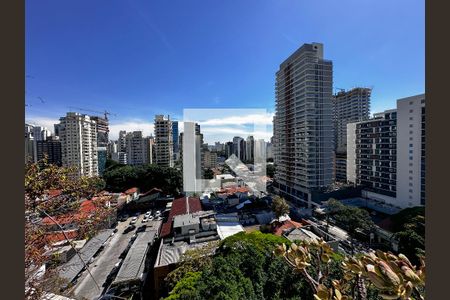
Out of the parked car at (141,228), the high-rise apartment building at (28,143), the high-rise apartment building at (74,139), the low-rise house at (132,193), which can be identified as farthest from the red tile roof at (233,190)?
the high-rise apartment building at (28,143)

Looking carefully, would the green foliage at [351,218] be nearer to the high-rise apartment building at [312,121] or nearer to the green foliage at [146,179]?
the high-rise apartment building at [312,121]

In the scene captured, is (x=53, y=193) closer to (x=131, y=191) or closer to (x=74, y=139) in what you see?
(x=131, y=191)

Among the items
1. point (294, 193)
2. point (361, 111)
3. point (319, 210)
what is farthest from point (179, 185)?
point (361, 111)

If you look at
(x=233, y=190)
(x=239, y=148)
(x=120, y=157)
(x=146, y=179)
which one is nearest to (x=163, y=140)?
(x=146, y=179)

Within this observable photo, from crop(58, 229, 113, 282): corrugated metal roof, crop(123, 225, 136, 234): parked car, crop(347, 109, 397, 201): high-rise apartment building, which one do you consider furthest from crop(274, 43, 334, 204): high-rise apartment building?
crop(58, 229, 113, 282): corrugated metal roof

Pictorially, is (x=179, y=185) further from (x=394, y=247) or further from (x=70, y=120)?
(x=394, y=247)

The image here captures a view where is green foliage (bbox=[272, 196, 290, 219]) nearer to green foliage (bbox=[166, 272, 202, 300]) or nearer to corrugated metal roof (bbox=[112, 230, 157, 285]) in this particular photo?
corrugated metal roof (bbox=[112, 230, 157, 285])
